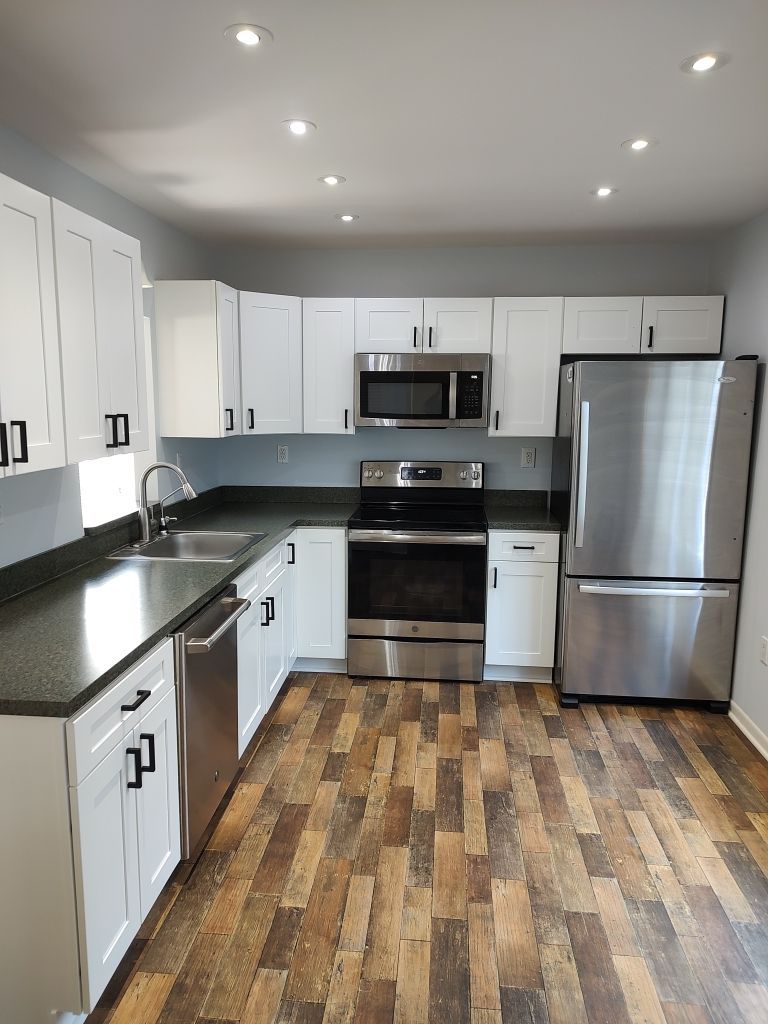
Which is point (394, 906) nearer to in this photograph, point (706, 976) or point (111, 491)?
point (706, 976)

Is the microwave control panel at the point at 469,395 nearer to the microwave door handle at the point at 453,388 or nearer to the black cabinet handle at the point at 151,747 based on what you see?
the microwave door handle at the point at 453,388

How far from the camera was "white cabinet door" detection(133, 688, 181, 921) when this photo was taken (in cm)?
190

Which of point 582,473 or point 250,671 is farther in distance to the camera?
point 582,473

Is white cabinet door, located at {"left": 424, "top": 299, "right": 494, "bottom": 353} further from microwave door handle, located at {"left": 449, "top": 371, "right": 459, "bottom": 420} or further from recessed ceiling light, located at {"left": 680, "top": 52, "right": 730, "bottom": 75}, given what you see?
recessed ceiling light, located at {"left": 680, "top": 52, "right": 730, "bottom": 75}

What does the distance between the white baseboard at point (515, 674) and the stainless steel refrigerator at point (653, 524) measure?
0.25m

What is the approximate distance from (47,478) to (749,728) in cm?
322

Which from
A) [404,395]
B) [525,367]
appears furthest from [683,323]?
[404,395]

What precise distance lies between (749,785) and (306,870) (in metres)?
1.83

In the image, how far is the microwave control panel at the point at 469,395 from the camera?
3.80m

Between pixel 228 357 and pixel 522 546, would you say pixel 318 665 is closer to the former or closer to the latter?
pixel 522 546

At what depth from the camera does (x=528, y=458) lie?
167 inches

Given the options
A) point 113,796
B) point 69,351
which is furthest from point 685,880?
point 69,351

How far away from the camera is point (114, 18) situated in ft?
5.28

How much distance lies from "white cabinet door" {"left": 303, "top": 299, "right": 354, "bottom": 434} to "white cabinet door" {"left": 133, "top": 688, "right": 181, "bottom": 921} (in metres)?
2.22
